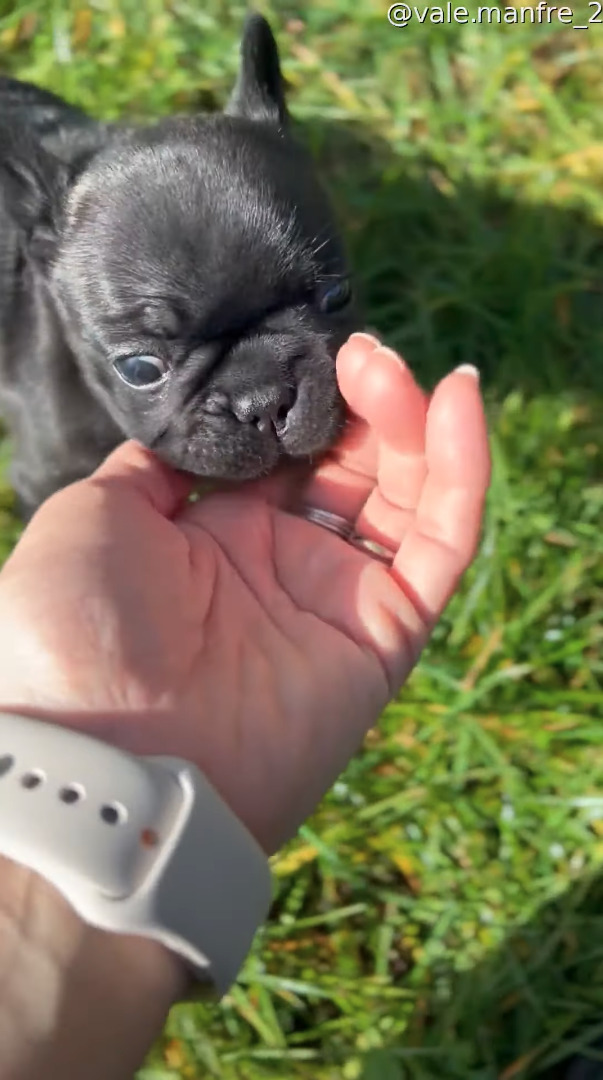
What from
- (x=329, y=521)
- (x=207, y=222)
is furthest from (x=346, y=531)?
(x=207, y=222)

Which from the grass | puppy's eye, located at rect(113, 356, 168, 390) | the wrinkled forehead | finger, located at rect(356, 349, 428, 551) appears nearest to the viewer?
finger, located at rect(356, 349, 428, 551)

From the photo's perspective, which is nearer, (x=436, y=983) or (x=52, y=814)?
(x=52, y=814)

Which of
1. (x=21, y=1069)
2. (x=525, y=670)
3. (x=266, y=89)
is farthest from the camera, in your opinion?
(x=525, y=670)

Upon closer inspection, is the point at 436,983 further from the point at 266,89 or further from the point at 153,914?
the point at 266,89

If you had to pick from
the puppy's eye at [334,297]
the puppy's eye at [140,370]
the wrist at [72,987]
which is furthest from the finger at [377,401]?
the wrist at [72,987]

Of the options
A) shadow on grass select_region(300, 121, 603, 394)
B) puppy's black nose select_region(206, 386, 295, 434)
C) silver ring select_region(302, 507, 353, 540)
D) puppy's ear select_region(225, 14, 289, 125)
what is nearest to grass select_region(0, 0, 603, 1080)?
shadow on grass select_region(300, 121, 603, 394)

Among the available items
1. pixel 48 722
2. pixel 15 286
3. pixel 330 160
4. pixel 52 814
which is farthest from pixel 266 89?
pixel 52 814

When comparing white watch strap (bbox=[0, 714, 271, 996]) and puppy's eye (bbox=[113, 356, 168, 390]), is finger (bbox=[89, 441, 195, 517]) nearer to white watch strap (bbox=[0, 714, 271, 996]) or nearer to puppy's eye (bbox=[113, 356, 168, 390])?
puppy's eye (bbox=[113, 356, 168, 390])
